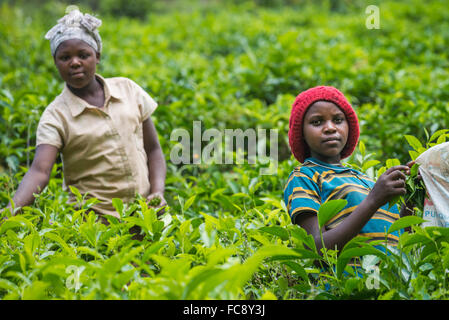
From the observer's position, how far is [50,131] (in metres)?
2.51

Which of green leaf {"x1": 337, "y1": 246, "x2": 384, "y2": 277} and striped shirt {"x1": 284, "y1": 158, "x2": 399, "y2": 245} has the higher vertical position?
striped shirt {"x1": 284, "y1": 158, "x2": 399, "y2": 245}

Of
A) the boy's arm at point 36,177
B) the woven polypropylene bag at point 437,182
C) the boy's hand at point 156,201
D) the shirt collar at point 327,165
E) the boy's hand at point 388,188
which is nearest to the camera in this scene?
the boy's hand at point 388,188

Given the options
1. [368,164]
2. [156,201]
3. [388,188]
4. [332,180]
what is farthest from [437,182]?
[156,201]

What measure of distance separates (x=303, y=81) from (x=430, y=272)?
11.5ft

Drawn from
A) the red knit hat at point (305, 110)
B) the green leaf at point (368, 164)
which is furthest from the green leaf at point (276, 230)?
the green leaf at point (368, 164)

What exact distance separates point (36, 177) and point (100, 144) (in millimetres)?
391

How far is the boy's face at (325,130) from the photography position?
1.97 metres

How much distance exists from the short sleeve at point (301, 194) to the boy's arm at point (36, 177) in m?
1.26

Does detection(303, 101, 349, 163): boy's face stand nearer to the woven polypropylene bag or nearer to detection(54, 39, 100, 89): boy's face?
the woven polypropylene bag

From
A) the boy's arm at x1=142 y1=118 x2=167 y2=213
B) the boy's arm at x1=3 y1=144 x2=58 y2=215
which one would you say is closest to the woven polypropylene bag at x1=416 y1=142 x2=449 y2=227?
the boy's arm at x1=142 y1=118 x2=167 y2=213

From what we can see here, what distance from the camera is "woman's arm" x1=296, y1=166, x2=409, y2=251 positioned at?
1614 mm

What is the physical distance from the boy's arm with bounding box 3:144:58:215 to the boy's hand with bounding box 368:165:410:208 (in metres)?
1.60

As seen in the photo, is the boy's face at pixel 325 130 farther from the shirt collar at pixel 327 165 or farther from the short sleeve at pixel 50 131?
the short sleeve at pixel 50 131
